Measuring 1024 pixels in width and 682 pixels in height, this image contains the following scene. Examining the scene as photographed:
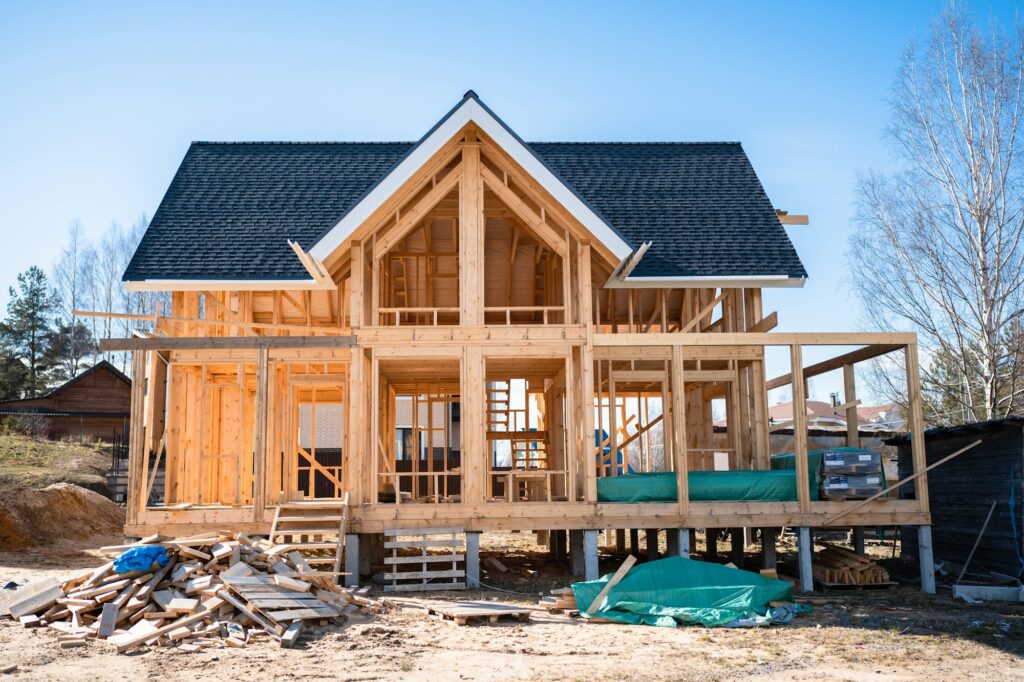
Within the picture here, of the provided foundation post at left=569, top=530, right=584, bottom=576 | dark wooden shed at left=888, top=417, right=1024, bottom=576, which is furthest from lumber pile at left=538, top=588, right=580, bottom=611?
dark wooden shed at left=888, top=417, right=1024, bottom=576

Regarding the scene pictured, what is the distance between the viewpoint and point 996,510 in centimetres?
1689

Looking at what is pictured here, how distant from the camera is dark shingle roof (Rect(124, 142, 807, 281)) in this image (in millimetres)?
18781

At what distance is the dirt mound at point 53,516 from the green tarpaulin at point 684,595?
14.1m

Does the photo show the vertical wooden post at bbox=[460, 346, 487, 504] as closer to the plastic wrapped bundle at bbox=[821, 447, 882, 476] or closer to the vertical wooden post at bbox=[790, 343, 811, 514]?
the vertical wooden post at bbox=[790, 343, 811, 514]

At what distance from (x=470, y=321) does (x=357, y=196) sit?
3807 mm

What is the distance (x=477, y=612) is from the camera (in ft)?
41.9

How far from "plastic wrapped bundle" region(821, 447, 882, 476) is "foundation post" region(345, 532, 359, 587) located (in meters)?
8.47

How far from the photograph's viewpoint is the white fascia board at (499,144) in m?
16.0

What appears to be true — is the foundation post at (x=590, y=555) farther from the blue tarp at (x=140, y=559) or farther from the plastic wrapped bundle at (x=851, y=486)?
the blue tarp at (x=140, y=559)

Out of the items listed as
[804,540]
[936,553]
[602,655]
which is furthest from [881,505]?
[602,655]

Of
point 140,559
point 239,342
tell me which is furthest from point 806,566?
point 140,559

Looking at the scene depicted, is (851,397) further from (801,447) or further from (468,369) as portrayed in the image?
(468,369)

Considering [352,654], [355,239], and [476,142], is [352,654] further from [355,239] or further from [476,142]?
[476,142]

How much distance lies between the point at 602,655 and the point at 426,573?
562 cm
